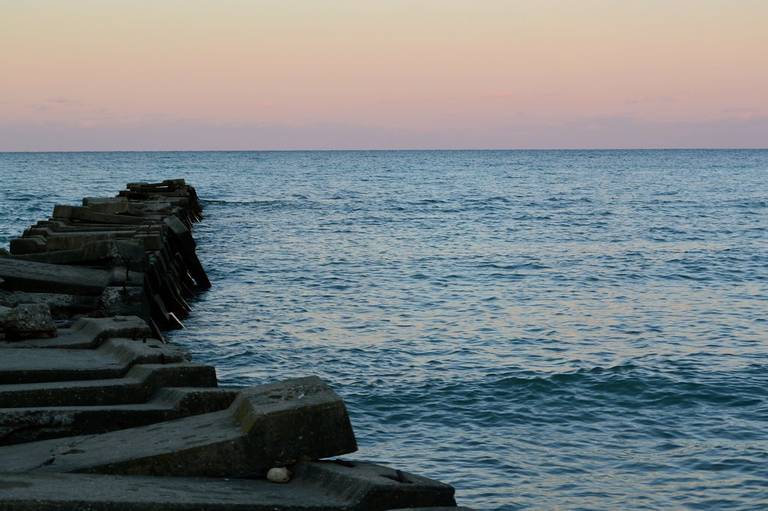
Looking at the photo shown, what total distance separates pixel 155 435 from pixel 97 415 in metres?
0.58

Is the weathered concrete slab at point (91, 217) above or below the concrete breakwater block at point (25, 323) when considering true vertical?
above

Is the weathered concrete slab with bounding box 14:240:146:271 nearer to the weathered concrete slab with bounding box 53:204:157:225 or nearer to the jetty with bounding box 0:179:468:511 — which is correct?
the jetty with bounding box 0:179:468:511

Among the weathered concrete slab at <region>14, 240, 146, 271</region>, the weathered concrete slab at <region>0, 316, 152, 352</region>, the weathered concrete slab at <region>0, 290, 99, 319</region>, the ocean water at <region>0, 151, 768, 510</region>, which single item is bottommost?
the ocean water at <region>0, 151, 768, 510</region>

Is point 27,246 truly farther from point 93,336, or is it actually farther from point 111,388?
point 111,388

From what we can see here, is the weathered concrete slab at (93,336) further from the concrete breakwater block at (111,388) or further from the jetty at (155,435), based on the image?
the concrete breakwater block at (111,388)

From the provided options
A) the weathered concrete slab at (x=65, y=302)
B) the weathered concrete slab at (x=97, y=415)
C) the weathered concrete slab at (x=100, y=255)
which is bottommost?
the weathered concrete slab at (x=65, y=302)

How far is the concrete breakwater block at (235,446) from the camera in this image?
5.06 metres

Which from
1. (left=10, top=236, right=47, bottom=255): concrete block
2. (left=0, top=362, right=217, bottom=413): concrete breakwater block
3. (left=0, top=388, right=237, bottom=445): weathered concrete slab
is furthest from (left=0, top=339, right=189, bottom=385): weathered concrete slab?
(left=10, top=236, right=47, bottom=255): concrete block

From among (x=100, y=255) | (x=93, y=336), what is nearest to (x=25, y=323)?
(x=93, y=336)

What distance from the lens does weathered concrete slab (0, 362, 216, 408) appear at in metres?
6.09

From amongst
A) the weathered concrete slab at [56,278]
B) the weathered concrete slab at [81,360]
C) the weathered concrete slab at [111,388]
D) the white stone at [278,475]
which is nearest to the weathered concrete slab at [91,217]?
the weathered concrete slab at [56,278]

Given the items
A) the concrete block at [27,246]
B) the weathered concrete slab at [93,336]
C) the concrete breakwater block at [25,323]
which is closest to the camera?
the weathered concrete slab at [93,336]

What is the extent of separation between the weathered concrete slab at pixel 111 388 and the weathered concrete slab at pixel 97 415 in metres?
0.16

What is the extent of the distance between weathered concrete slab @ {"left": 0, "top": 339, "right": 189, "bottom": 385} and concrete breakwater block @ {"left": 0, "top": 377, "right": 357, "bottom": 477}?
1201 millimetres
